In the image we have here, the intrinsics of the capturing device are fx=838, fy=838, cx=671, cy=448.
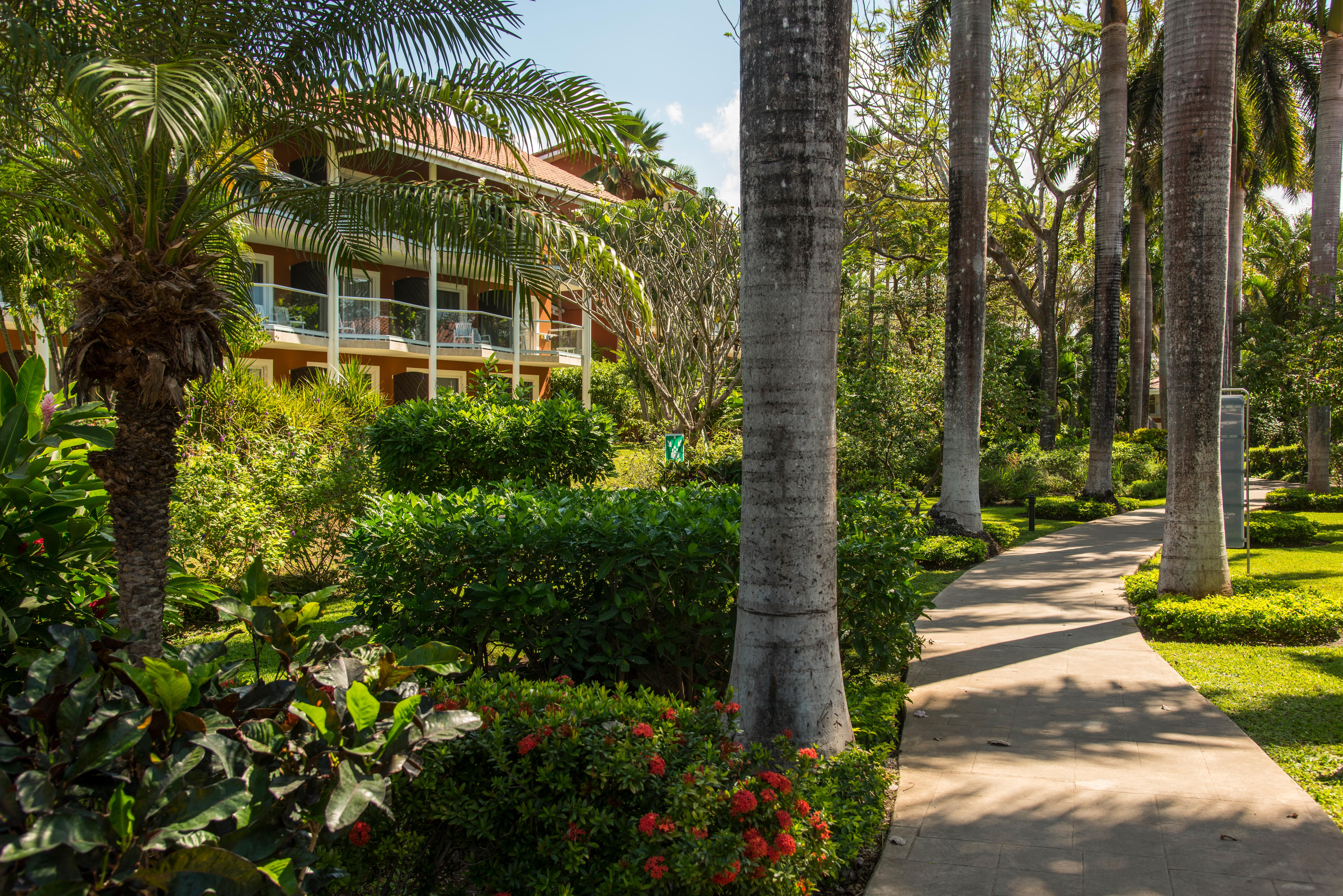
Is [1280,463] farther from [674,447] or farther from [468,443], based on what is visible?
[468,443]

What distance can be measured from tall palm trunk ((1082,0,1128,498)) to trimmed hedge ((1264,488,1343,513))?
128 inches

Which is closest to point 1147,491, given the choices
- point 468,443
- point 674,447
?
point 674,447

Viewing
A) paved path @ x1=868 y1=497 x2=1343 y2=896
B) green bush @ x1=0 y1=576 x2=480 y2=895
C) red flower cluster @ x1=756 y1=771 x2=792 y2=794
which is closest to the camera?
green bush @ x1=0 y1=576 x2=480 y2=895

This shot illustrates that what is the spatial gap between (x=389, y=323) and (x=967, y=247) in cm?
1547

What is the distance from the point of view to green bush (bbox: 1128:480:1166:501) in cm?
2177

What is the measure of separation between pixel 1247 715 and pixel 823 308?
4389mm

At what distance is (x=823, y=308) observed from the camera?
4082mm

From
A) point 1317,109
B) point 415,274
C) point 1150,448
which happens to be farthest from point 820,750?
point 1150,448

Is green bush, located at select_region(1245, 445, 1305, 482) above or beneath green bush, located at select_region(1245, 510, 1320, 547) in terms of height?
above

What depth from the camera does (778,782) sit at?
3.26 m

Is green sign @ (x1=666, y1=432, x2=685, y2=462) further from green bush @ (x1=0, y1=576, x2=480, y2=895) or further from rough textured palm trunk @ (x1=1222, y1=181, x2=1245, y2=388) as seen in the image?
rough textured palm trunk @ (x1=1222, y1=181, x2=1245, y2=388)

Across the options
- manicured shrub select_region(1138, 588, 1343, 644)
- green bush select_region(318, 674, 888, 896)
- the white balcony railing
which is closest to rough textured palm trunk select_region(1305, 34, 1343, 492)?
manicured shrub select_region(1138, 588, 1343, 644)

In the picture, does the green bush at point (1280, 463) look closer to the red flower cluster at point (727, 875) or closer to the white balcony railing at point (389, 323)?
the white balcony railing at point (389, 323)

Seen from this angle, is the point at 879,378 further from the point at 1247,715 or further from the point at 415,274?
the point at 415,274
